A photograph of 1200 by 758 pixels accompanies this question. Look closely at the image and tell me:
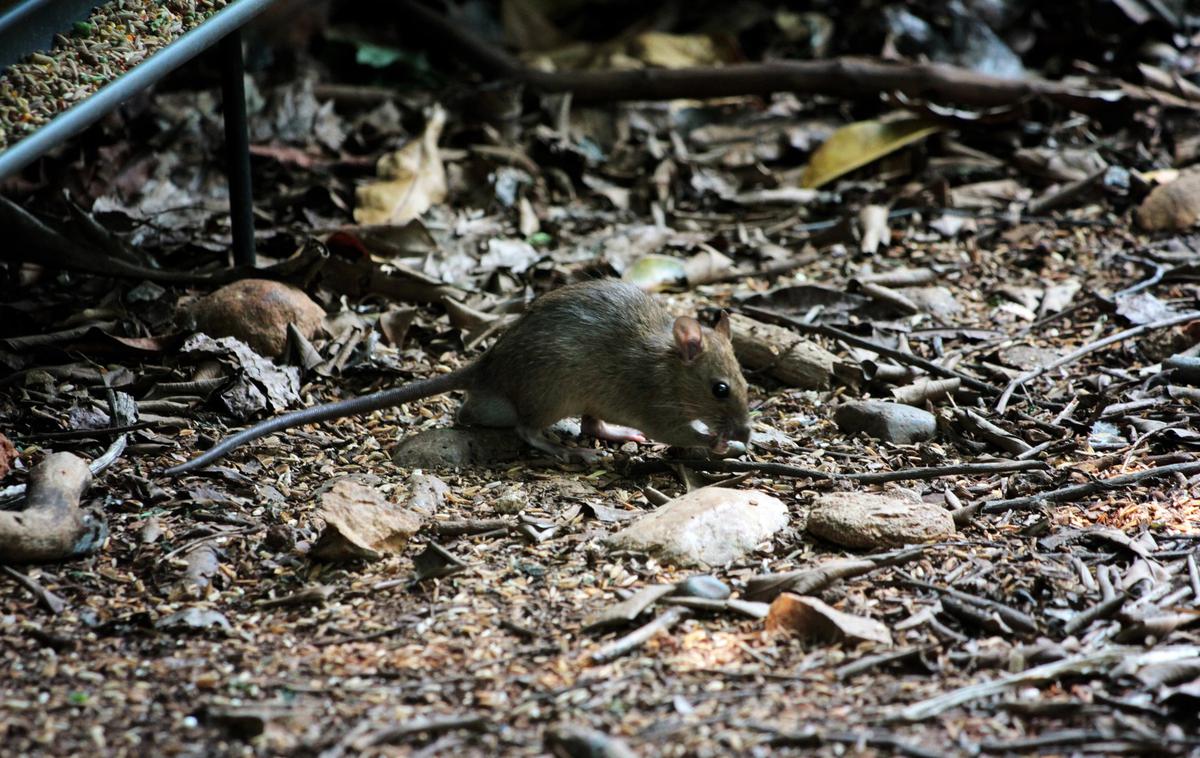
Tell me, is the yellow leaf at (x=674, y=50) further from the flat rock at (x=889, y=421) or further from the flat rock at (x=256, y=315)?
the flat rock at (x=889, y=421)

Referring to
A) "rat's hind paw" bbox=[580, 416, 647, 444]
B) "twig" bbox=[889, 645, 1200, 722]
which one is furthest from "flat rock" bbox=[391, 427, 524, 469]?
"twig" bbox=[889, 645, 1200, 722]

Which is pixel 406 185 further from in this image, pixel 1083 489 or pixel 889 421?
pixel 1083 489

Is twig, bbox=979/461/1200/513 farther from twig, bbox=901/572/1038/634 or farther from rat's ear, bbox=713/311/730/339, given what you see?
rat's ear, bbox=713/311/730/339

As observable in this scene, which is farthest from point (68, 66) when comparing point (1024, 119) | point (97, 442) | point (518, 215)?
point (1024, 119)

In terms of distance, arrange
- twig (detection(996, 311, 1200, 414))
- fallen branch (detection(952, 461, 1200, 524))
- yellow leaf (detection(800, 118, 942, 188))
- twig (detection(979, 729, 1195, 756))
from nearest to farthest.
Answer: twig (detection(979, 729, 1195, 756)) < fallen branch (detection(952, 461, 1200, 524)) < twig (detection(996, 311, 1200, 414)) < yellow leaf (detection(800, 118, 942, 188))

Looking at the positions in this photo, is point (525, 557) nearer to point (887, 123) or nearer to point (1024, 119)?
point (887, 123)

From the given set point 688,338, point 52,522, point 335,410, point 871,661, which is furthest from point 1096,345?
point 52,522
